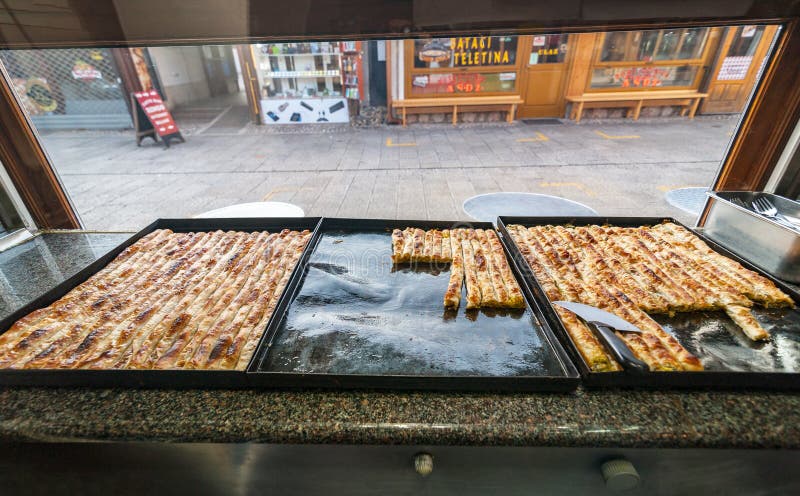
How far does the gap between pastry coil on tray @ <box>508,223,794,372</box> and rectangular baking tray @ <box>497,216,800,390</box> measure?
50mm

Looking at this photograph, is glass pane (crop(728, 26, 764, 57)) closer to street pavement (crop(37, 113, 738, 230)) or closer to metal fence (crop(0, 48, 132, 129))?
street pavement (crop(37, 113, 738, 230))

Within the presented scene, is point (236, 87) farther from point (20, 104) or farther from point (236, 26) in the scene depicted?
point (236, 26)

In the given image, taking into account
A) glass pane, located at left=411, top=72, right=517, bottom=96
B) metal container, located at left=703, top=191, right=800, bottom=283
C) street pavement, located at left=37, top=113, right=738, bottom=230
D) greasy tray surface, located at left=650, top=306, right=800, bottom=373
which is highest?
glass pane, located at left=411, top=72, right=517, bottom=96

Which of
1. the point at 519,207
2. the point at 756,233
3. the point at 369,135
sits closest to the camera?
the point at 756,233

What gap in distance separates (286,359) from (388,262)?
1074 millimetres

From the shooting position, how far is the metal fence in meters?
12.5

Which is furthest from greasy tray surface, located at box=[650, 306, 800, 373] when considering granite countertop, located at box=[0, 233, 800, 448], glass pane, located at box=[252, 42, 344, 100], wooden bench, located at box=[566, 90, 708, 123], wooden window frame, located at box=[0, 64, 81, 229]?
glass pane, located at box=[252, 42, 344, 100]

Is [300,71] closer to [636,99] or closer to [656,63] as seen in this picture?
[636,99]

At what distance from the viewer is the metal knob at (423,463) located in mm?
1461

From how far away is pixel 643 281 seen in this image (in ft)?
7.10

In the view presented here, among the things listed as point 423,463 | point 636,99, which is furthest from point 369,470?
point 636,99

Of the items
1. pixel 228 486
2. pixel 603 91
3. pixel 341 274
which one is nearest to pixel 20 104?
pixel 341 274

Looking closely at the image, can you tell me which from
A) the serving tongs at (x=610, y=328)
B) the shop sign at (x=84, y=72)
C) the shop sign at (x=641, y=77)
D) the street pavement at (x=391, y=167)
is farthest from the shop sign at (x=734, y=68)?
the shop sign at (x=84, y=72)

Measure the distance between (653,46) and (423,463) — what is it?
1516 centimetres
